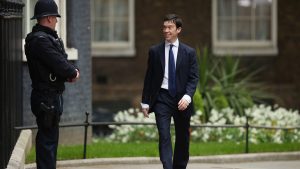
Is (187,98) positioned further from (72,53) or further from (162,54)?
(72,53)

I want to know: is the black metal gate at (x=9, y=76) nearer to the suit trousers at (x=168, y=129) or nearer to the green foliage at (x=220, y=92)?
the suit trousers at (x=168, y=129)

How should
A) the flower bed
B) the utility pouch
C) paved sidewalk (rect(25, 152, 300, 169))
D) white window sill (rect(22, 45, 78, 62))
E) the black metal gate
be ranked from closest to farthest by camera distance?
the utility pouch → the black metal gate → paved sidewalk (rect(25, 152, 300, 169)) → white window sill (rect(22, 45, 78, 62)) → the flower bed

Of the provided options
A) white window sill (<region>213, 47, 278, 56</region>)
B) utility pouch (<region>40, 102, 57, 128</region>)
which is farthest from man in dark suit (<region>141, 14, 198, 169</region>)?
white window sill (<region>213, 47, 278, 56</region>)

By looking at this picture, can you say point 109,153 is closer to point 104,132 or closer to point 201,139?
point 201,139

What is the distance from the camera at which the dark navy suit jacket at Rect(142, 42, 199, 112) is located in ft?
33.2

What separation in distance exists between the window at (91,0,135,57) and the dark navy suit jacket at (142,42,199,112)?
11.7 metres

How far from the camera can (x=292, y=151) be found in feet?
43.4

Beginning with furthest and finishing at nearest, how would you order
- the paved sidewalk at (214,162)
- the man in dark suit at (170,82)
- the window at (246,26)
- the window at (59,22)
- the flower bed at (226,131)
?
1. the window at (246,26)
2. the flower bed at (226,131)
3. the window at (59,22)
4. the paved sidewalk at (214,162)
5. the man in dark suit at (170,82)

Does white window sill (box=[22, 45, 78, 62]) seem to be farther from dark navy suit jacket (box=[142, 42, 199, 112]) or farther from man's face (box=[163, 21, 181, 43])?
man's face (box=[163, 21, 181, 43])

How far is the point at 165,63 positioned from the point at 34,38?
1757 mm

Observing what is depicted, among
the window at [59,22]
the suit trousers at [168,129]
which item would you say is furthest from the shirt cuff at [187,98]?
the window at [59,22]

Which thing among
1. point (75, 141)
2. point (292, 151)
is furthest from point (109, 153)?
point (292, 151)

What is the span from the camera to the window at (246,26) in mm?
22016

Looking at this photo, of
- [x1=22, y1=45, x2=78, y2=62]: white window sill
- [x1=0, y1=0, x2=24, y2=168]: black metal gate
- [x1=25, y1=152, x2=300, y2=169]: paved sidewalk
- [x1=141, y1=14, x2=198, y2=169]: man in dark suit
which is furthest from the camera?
[x1=22, y1=45, x2=78, y2=62]: white window sill
